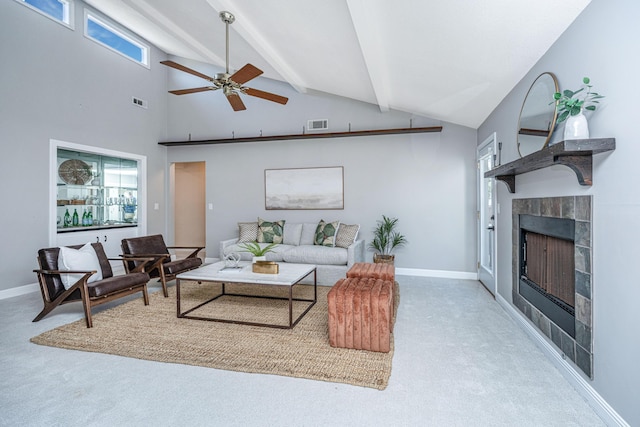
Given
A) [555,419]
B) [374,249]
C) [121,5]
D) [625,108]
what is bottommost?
[555,419]

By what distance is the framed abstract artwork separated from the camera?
6.00 metres

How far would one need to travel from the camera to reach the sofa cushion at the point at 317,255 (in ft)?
16.4

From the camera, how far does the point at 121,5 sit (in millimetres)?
4832

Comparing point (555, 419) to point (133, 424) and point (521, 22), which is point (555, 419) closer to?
point (133, 424)

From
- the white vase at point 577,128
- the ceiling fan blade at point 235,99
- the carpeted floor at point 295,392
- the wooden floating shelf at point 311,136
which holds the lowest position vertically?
the carpeted floor at point 295,392

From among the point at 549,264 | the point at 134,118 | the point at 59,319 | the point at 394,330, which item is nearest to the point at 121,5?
the point at 134,118

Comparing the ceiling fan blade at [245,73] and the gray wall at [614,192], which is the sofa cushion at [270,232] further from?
the gray wall at [614,192]

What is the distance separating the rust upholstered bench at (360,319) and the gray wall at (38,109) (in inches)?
177

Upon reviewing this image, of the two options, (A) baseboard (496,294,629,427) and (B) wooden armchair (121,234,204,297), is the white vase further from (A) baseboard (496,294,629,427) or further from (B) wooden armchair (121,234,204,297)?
(B) wooden armchair (121,234,204,297)

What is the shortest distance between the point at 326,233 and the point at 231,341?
9.44ft

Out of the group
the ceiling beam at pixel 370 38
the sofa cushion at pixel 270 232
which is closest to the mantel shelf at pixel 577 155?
the ceiling beam at pixel 370 38

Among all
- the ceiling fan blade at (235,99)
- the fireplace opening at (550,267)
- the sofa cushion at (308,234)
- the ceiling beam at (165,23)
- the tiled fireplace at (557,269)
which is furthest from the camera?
the sofa cushion at (308,234)

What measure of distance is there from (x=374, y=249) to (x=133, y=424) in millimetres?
4484

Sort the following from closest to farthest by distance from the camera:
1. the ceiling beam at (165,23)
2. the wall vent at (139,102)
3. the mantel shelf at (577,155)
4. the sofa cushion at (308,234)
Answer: the mantel shelf at (577,155)
the ceiling beam at (165,23)
the sofa cushion at (308,234)
the wall vent at (139,102)
